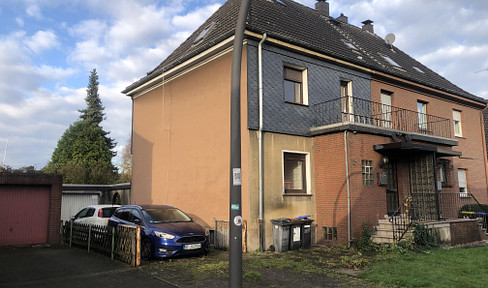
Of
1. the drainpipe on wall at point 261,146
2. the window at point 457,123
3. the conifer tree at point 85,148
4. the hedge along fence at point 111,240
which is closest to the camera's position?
the hedge along fence at point 111,240

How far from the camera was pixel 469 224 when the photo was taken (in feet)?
42.9

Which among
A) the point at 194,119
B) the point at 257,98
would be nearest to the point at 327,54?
the point at 257,98

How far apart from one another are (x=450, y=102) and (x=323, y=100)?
10.5m

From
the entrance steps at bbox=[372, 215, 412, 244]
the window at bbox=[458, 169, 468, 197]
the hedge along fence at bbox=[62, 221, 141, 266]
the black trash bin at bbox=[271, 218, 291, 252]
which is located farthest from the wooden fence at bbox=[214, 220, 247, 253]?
the window at bbox=[458, 169, 468, 197]

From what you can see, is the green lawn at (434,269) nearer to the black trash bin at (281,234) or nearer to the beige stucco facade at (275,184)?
the black trash bin at (281,234)

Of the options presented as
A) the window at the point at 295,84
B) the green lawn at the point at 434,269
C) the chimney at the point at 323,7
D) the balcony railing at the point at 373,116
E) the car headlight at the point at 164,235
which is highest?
the chimney at the point at 323,7

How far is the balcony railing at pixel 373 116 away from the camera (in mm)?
14164

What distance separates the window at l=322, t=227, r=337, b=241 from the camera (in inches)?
477

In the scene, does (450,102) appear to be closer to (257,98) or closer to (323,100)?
(323,100)

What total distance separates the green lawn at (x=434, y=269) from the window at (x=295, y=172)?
4.17m

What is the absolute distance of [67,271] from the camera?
28.4 feet

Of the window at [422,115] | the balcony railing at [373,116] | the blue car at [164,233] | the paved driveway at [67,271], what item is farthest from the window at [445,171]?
the paved driveway at [67,271]

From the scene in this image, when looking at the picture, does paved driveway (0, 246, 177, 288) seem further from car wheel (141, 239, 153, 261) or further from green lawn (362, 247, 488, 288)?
green lawn (362, 247, 488, 288)

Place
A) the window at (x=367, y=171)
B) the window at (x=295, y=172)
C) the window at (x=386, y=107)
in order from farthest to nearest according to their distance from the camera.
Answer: the window at (x=386, y=107) < the window at (x=295, y=172) < the window at (x=367, y=171)
